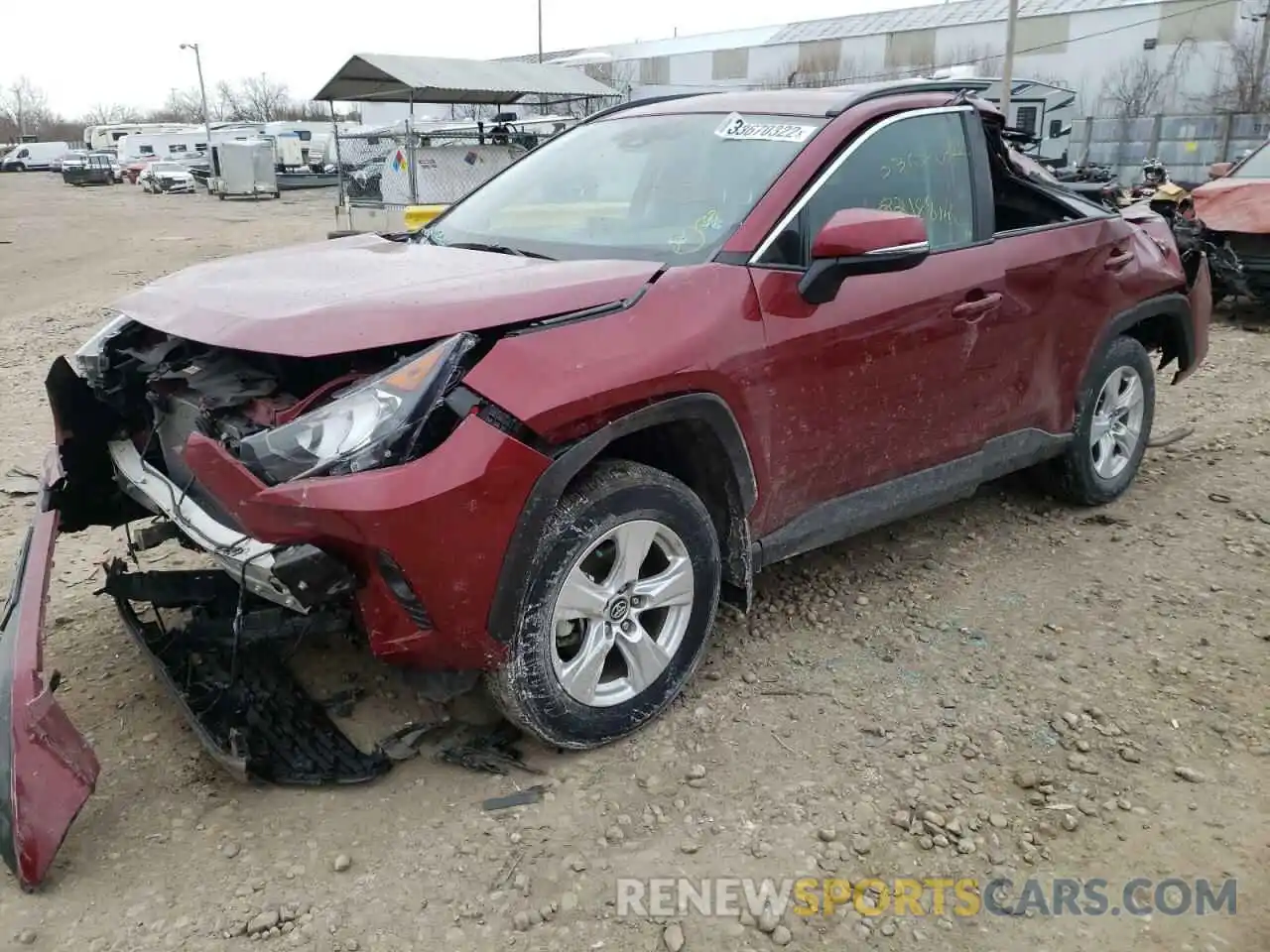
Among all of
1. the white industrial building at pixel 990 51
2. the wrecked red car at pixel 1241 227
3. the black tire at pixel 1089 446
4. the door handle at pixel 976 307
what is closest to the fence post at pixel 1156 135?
the white industrial building at pixel 990 51

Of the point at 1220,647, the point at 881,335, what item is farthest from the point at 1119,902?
the point at 881,335

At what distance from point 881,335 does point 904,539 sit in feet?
4.57

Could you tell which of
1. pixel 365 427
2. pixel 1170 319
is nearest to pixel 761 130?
pixel 365 427

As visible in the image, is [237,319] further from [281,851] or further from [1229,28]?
[1229,28]

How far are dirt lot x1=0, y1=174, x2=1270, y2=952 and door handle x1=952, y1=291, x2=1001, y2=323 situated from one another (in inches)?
42.4

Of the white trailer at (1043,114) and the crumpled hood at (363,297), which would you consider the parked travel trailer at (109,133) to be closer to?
the white trailer at (1043,114)

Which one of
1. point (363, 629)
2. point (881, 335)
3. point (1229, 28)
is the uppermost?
point (1229, 28)

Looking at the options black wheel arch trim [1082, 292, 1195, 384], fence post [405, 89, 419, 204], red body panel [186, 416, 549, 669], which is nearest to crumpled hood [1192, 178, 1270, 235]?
black wheel arch trim [1082, 292, 1195, 384]

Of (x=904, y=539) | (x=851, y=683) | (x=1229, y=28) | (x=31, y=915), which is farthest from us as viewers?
(x=1229, y=28)

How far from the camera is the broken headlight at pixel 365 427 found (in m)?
2.33

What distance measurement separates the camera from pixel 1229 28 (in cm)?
3891

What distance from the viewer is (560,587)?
8.70 ft

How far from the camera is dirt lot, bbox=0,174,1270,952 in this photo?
2.30 m

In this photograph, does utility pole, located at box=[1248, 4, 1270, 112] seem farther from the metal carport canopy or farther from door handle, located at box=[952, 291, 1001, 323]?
door handle, located at box=[952, 291, 1001, 323]
